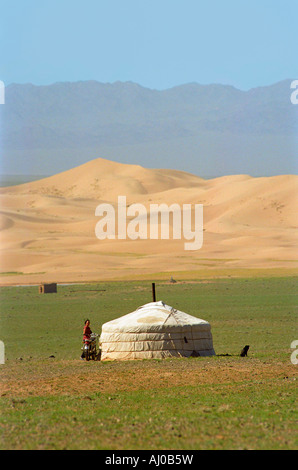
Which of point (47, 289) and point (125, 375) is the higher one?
point (47, 289)

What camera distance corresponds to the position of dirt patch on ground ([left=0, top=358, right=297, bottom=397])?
1493 cm

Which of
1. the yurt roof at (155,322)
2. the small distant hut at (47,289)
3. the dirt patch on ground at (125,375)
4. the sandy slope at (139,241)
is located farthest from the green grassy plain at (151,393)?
the sandy slope at (139,241)

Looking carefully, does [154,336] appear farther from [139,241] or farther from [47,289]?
[139,241]

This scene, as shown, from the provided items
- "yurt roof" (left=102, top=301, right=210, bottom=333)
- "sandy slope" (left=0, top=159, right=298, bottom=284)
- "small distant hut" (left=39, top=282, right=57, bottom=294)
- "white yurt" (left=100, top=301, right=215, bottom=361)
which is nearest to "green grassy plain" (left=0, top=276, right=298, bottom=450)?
"white yurt" (left=100, top=301, right=215, bottom=361)

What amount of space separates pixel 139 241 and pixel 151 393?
73848 millimetres

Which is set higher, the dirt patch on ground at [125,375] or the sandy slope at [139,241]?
the sandy slope at [139,241]

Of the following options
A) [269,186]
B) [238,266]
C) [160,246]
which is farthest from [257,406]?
[269,186]

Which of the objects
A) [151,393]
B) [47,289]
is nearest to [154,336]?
[151,393]

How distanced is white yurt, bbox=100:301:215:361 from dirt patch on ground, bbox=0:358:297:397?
2.78 ft

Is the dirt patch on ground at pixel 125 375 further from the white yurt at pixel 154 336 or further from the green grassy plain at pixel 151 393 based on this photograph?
the white yurt at pixel 154 336

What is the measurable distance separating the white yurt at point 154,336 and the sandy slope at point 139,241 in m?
36.8

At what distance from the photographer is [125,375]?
16359 millimetres

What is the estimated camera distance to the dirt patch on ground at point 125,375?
14.9 metres
